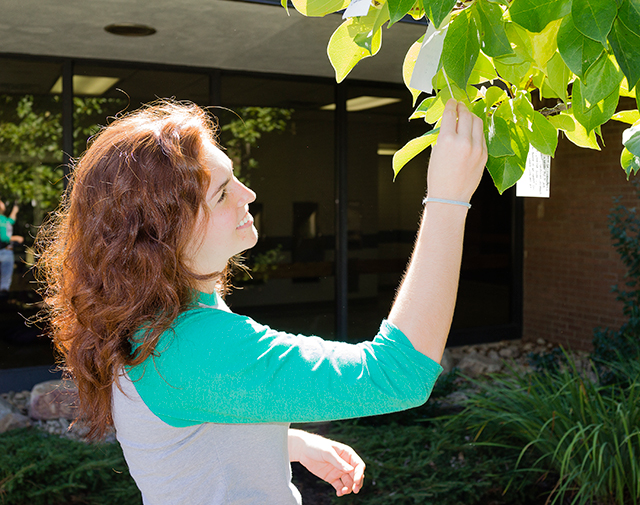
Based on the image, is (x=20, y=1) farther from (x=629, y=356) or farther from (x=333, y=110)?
(x=629, y=356)

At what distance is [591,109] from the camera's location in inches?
37.1

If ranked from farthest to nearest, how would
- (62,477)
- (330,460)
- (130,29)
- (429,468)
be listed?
(130,29), (429,468), (62,477), (330,460)

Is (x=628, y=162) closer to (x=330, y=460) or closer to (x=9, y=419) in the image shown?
(x=330, y=460)

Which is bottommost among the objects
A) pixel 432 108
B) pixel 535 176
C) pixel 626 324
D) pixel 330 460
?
pixel 626 324

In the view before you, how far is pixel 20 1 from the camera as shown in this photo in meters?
4.37

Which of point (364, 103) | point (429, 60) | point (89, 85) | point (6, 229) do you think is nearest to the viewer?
point (429, 60)

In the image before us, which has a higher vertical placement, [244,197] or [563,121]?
[563,121]

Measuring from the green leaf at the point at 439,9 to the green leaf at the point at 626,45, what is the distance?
22 cm

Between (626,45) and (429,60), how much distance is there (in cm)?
26

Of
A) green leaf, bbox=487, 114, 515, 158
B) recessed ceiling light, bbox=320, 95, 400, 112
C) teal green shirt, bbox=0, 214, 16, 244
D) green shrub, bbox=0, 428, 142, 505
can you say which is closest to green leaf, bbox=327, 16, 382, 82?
green leaf, bbox=487, 114, 515, 158

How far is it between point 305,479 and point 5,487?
5.50ft

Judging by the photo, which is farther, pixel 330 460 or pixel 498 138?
pixel 330 460

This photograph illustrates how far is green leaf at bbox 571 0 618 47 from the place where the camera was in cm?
76

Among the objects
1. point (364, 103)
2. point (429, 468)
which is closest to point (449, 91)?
point (429, 468)
